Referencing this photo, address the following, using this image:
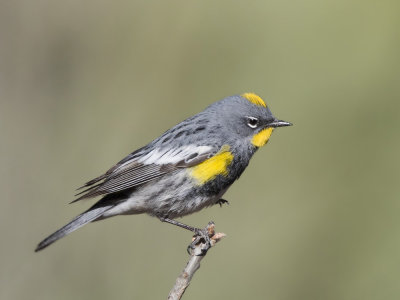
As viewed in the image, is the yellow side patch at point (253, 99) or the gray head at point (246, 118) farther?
the yellow side patch at point (253, 99)

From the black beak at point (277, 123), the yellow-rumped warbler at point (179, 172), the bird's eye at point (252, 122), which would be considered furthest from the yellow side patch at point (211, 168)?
the black beak at point (277, 123)

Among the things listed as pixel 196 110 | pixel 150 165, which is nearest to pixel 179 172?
pixel 150 165

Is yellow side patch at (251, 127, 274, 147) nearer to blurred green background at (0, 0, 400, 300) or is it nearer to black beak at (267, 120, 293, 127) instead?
black beak at (267, 120, 293, 127)

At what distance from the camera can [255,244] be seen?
5949mm

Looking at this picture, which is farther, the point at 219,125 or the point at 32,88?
the point at 32,88

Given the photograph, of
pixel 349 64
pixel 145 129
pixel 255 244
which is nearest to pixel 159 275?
pixel 255 244

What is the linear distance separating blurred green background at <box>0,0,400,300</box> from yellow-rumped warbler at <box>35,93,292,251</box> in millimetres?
814

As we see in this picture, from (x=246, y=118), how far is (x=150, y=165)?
85cm

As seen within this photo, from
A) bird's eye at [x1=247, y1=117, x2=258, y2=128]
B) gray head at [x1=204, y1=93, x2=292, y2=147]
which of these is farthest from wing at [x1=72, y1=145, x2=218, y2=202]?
bird's eye at [x1=247, y1=117, x2=258, y2=128]

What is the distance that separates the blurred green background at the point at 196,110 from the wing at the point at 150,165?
2.85 feet

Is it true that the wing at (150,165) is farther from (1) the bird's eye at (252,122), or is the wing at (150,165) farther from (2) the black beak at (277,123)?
(2) the black beak at (277,123)

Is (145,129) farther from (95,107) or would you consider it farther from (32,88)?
(32,88)

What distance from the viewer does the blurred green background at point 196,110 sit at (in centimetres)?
575

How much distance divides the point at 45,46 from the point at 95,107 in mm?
732
